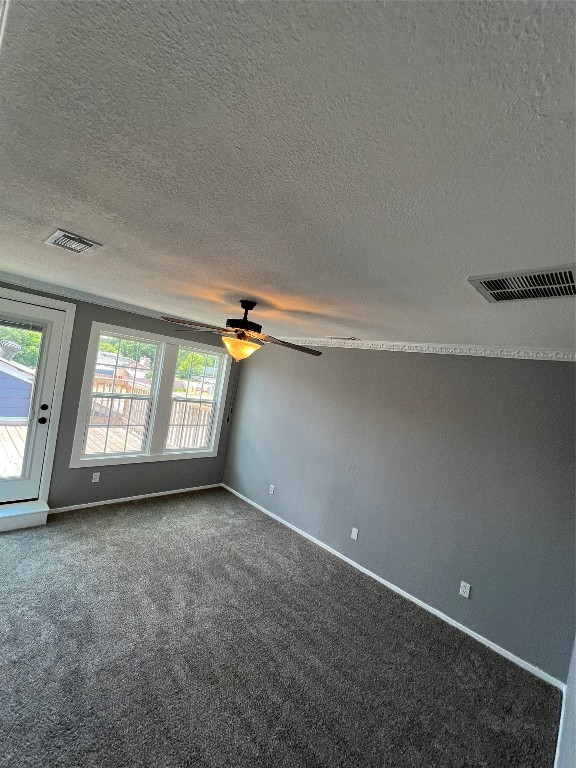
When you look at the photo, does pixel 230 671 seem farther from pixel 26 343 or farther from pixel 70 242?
pixel 26 343

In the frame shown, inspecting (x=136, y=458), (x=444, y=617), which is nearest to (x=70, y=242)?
(x=136, y=458)

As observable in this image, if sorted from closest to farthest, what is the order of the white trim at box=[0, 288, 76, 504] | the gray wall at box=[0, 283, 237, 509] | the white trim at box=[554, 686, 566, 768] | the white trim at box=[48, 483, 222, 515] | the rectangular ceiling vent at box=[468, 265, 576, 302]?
the rectangular ceiling vent at box=[468, 265, 576, 302] → the white trim at box=[554, 686, 566, 768] → the white trim at box=[0, 288, 76, 504] → the gray wall at box=[0, 283, 237, 509] → the white trim at box=[48, 483, 222, 515]

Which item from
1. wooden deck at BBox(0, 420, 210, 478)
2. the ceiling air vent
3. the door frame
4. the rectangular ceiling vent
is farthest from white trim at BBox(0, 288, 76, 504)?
the rectangular ceiling vent

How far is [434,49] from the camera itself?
55 cm

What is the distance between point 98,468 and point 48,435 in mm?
713

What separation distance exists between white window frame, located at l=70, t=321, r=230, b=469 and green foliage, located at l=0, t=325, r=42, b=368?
472 millimetres

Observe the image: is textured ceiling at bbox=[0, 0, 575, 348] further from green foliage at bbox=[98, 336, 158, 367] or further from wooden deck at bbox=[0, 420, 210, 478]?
wooden deck at bbox=[0, 420, 210, 478]

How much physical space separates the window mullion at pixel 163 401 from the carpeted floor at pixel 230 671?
1403 mm

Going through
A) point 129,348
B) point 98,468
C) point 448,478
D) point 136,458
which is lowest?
point 98,468

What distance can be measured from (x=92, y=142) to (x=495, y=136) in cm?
98

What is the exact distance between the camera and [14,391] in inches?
144

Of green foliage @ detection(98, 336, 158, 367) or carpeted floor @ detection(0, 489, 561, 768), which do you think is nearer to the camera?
carpeted floor @ detection(0, 489, 561, 768)

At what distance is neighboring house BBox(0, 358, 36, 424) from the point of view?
358cm

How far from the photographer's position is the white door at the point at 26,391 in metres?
3.58
